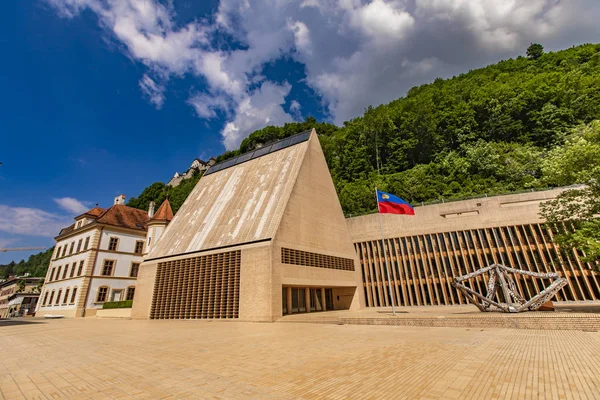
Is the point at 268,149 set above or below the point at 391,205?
above

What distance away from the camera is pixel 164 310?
19.8 metres

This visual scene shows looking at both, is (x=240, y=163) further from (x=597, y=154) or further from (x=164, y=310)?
(x=597, y=154)

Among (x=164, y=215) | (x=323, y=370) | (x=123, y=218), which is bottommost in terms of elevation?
(x=323, y=370)

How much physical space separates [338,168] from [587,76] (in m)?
38.6

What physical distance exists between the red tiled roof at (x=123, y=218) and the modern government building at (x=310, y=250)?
7387mm

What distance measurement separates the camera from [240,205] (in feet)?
71.1

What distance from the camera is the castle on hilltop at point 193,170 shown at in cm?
9112

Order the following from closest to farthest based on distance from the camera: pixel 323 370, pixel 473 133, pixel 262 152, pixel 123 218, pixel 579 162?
pixel 323 370, pixel 579 162, pixel 262 152, pixel 123 218, pixel 473 133

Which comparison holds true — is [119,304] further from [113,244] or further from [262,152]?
[262,152]

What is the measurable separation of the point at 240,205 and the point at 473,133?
1510 inches

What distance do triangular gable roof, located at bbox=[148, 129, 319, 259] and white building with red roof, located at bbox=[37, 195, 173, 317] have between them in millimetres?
8631

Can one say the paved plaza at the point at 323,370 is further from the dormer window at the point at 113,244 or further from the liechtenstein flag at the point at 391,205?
the dormer window at the point at 113,244

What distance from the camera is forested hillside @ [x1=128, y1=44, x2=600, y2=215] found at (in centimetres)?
3481

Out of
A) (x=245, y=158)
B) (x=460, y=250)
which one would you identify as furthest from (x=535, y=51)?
(x=245, y=158)
